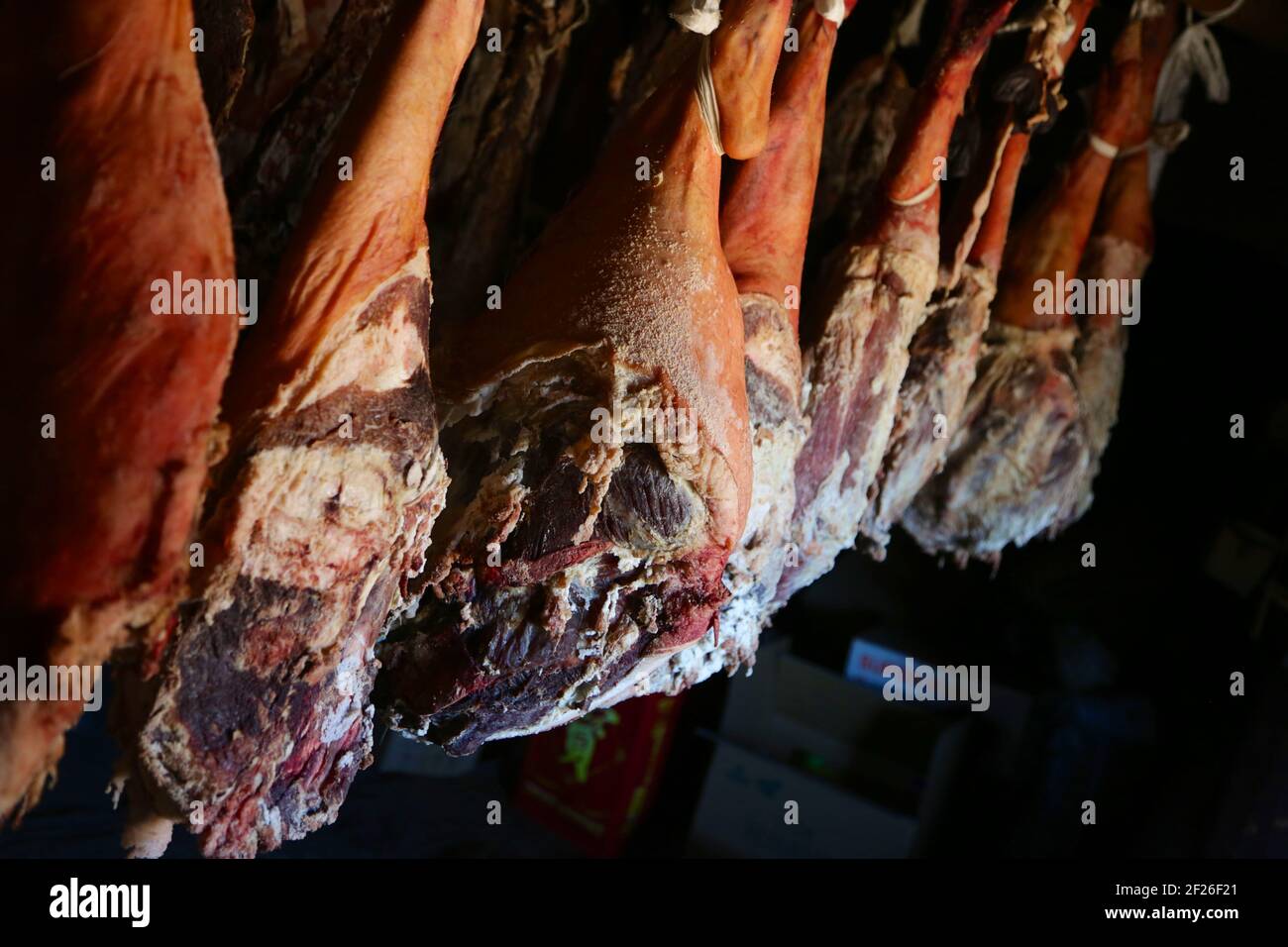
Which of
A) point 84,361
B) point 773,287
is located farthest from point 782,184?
point 84,361

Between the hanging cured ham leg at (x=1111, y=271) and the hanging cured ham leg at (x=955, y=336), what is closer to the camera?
the hanging cured ham leg at (x=955, y=336)

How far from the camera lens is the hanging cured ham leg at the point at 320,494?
1.00m

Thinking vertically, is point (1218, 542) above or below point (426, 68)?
below

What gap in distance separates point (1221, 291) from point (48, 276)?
10.6ft

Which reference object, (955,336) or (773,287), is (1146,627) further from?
(773,287)

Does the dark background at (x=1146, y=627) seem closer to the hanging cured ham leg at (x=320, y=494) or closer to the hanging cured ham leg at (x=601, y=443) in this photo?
the hanging cured ham leg at (x=601, y=443)

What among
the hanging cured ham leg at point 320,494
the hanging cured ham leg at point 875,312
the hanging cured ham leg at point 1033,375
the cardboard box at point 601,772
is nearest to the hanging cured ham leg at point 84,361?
the hanging cured ham leg at point 320,494

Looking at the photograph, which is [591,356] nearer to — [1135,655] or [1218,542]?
[1218,542]

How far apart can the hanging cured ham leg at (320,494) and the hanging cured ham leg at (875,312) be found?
2.72 feet

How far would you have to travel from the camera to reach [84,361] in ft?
2.76

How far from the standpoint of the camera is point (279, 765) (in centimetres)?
110

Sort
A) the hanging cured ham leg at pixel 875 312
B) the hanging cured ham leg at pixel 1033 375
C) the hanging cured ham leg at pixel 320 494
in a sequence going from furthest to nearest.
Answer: the hanging cured ham leg at pixel 1033 375, the hanging cured ham leg at pixel 875 312, the hanging cured ham leg at pixel 320 494
